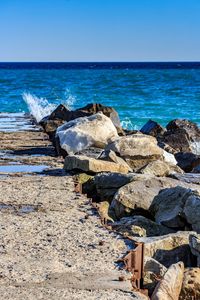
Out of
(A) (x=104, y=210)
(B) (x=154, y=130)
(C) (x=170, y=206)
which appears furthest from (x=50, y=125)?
(C) (x=170, y=206)

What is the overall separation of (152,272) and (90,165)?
377 centimetres

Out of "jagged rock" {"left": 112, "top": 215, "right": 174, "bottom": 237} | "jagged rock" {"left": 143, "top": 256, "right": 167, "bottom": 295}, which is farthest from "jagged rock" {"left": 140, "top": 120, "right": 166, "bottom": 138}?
"jagged rock" {"left": 143, "top": 256, "right": 167, "bottom": 295}

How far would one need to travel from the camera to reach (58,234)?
20.2 ft

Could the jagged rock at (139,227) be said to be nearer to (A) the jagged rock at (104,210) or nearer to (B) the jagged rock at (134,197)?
(A) the jagged rock at (104,210)

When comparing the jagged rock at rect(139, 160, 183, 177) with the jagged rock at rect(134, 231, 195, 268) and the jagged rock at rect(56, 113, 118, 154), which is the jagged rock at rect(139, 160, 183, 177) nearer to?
the jagged rock at rect(56, 113, 118, 154)

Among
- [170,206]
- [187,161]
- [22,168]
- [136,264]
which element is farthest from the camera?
[187,161]

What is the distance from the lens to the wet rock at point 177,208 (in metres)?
7.00

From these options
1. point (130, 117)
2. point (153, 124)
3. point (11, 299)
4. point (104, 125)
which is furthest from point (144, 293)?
point (130, 117)

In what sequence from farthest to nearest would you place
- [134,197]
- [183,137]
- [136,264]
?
1. [183,137]
2. [134,197]
3. [136,264]

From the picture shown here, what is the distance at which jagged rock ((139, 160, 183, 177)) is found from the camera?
30.0 feet

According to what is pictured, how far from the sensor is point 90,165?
913 cm

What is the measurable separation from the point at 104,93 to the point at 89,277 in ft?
120

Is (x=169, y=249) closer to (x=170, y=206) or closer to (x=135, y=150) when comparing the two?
(x=170, y=206)

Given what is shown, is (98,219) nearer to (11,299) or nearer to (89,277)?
(89,277)
